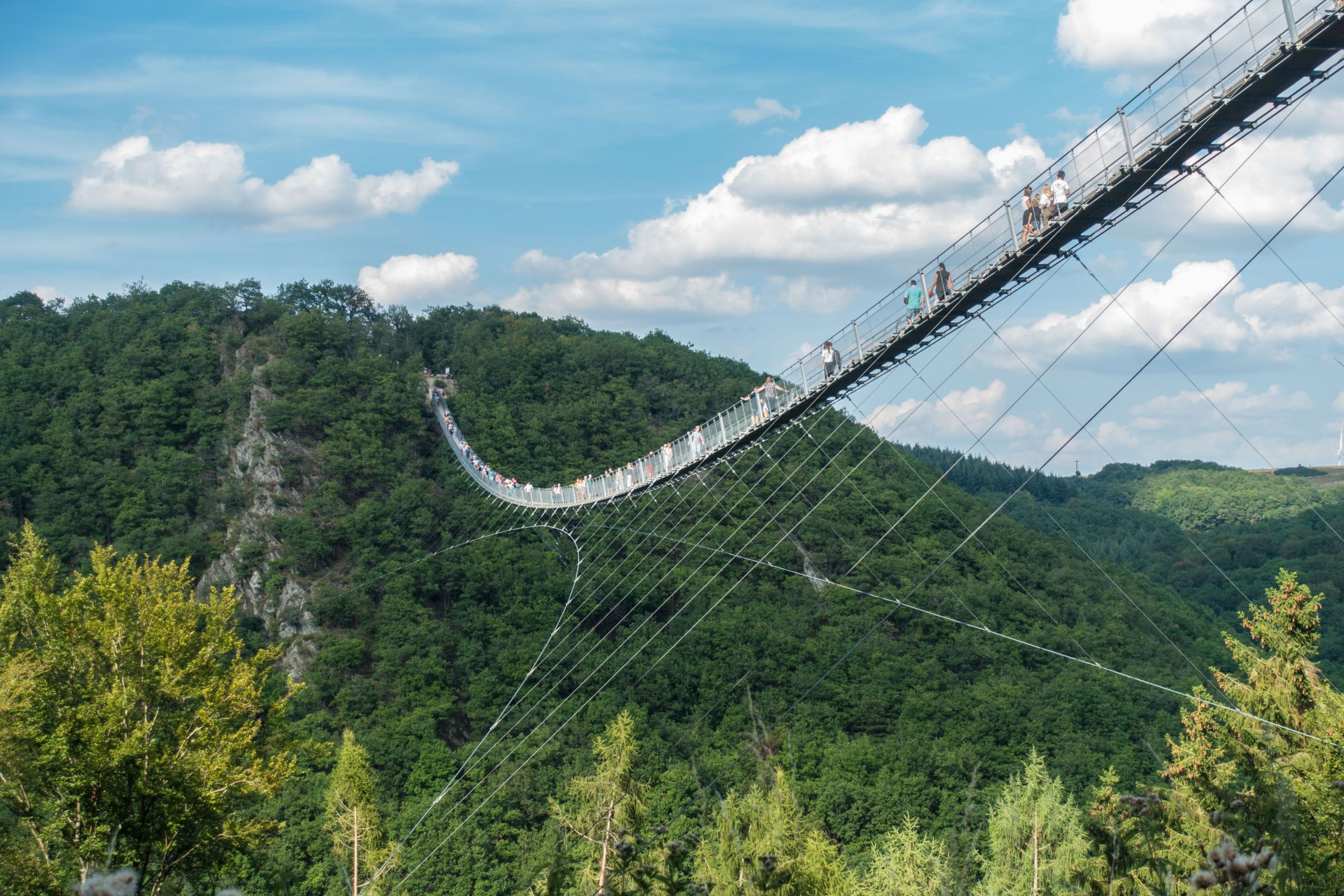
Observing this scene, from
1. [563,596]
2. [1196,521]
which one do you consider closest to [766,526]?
[563,596]

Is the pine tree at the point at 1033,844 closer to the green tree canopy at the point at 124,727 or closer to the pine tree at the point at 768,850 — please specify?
the pine tree at the point at 768,850

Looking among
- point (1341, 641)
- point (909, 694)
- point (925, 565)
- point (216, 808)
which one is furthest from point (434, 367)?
point (216, 808)

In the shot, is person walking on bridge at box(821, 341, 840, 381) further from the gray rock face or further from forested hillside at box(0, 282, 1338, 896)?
the gray rock face

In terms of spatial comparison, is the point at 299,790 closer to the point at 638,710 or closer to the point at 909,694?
the point at 638,710

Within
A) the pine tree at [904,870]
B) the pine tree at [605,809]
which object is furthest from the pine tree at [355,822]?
the pine tree at [904,870]

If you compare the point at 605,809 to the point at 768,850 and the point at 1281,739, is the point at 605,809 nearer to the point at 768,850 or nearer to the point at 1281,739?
the point at 768,850

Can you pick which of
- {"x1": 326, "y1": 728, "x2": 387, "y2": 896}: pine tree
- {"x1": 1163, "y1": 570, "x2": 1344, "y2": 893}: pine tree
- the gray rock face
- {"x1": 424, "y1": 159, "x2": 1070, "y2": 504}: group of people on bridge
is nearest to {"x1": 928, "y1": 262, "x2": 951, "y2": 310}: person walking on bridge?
{"x1": 424, "y1": 159, "x2": 1070, "y2": 504}: group of people on bridge
